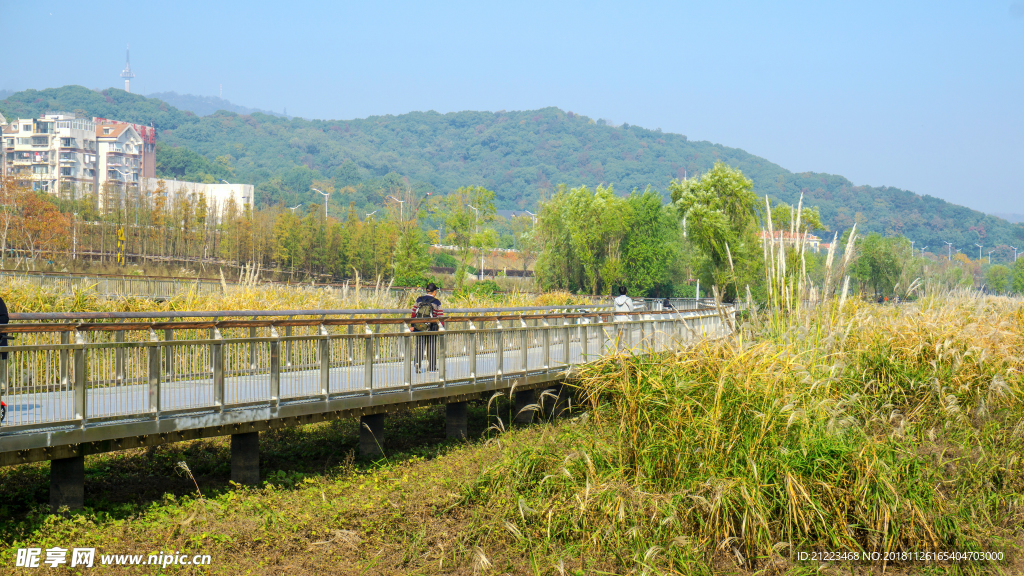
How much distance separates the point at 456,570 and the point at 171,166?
212 metres

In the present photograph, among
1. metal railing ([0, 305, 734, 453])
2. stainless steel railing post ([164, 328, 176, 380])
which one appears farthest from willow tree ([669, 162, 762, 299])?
stainless steel railing post ([164, 328, 176, 380])

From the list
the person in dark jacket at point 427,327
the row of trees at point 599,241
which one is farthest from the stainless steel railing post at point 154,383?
the row of trees at point 599,241

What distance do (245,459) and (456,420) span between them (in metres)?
4.35

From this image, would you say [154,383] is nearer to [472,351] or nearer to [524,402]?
[472,351]

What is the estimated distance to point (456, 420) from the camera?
13930mm

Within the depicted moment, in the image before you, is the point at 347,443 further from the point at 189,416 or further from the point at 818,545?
the point at 818,545

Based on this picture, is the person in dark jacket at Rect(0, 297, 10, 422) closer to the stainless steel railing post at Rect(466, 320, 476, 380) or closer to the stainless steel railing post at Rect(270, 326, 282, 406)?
the stainless steel railing post at Rect(270, 326, 282, 406)

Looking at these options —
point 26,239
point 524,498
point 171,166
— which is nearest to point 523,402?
point 524,498

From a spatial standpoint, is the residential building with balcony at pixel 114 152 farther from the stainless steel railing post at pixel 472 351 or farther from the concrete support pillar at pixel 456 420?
the stainless steel railing post at pixel 472 351

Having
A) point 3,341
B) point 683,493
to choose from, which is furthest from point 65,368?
point 683,493

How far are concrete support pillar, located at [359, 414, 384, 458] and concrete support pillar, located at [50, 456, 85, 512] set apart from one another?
4.18 m

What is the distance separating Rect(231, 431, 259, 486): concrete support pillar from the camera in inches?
404

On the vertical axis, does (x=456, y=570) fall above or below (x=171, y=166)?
below

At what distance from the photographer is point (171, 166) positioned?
199625 millimetres
